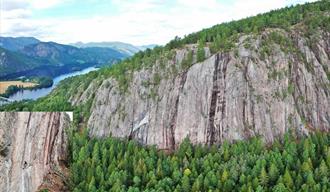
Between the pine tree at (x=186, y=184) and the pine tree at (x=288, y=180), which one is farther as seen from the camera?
the pine tree at (x=186, y=184)

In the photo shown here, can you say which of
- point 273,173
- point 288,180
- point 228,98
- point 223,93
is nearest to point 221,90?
point 223,93

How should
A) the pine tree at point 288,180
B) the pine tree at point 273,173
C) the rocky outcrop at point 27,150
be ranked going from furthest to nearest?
the pine tree at point 273,173, the pine tree at point 288,180, the rocky outcrop at point 27,150

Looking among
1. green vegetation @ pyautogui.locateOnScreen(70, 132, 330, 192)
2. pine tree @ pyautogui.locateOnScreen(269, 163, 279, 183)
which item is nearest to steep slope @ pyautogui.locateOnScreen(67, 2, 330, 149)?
green vegetation @ pyautogui.locateOnScreen(70, 132, 330, 192)

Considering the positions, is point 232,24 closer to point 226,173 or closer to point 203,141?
point 203,141

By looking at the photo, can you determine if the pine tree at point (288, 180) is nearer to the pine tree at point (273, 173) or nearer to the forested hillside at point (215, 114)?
the forested hillside at point (215, 114)

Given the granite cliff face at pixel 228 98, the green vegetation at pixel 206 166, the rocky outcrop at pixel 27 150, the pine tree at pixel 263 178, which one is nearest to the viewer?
the rocky outcrop at pixel 27 150

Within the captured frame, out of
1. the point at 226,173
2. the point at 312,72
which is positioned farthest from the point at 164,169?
the point at 312,72

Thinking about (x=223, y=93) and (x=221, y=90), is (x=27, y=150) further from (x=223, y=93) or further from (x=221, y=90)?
(x=221, y=90)

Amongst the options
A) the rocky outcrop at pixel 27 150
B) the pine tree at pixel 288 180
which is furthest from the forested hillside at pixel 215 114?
the rocky outcrop at pixel 27 150
